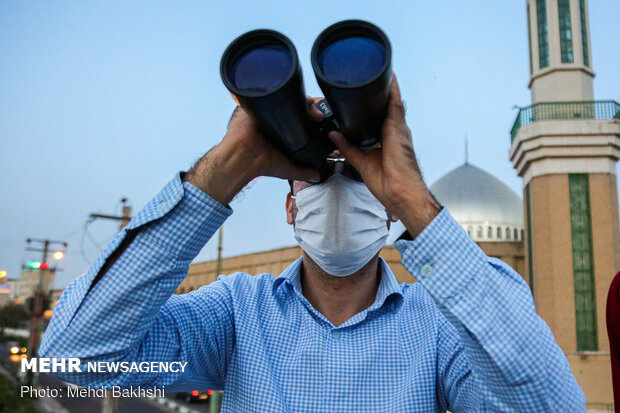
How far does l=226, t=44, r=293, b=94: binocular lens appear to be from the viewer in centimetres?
135

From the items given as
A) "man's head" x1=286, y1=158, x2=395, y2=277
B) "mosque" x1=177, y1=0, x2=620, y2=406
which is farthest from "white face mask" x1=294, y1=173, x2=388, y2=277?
"mosque" x1=177, y1=0, x2=620, y2=406

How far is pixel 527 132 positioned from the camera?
16.9 m

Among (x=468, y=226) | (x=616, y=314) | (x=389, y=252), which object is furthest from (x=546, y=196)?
(x=616, y=314)

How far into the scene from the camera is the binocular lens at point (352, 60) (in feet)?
4.22

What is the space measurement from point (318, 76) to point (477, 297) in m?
0.63

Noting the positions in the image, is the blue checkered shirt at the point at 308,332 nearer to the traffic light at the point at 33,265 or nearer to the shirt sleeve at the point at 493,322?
the shirt sleeve at the point at 493,322

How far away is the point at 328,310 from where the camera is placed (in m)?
1.87

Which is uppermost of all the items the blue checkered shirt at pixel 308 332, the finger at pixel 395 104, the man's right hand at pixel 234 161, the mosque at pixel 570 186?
the mosque at pixel 570 186

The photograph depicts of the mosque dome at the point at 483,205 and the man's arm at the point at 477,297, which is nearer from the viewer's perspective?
the man's arm at the point at 477,297

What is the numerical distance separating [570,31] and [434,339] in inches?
729

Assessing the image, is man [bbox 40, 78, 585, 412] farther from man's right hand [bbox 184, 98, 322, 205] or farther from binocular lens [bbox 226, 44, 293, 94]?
binocular lens [bbox 226, 44, 293, 94]

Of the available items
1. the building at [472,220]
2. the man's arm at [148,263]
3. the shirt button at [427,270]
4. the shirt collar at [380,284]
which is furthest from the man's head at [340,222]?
the building at [472,220]

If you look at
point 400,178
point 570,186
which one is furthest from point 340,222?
point 570,186

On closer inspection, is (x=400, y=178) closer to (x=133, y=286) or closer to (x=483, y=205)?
(x=133, y=286)
